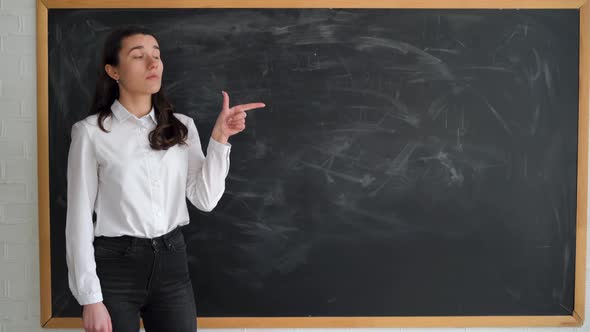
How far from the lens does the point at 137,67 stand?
175 centimetres

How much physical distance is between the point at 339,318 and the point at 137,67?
55.4 inches

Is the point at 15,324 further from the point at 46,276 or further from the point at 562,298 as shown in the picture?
the point at 562,298

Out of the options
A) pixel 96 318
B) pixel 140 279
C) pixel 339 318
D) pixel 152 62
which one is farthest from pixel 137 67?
pixel 339 318

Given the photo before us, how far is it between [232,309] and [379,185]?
0.87 meters

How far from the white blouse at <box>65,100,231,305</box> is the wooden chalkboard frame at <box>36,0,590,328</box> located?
0.76 m

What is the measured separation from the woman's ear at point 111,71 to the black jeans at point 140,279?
538 mm

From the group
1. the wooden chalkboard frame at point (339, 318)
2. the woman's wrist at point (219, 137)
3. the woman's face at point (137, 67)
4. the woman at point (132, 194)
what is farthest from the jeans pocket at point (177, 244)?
the wooden chalkboard frame at point (339, 318)

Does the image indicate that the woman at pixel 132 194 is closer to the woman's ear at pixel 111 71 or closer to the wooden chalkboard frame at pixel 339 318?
the woman's ear at pixel 111 71

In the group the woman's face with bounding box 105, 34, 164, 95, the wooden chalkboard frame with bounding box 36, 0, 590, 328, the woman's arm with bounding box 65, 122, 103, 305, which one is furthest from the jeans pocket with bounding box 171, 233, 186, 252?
the wooden chalkboard frame with bounding box 36, 0, 590, 328

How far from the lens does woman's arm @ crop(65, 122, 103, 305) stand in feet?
5.22

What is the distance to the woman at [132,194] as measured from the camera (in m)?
1.62

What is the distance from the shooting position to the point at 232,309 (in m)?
2.40

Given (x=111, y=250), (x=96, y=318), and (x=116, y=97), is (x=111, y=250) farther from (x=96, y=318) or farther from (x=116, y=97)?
(x=116, y=97)

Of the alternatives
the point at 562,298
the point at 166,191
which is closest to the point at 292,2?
the point at 166,191
